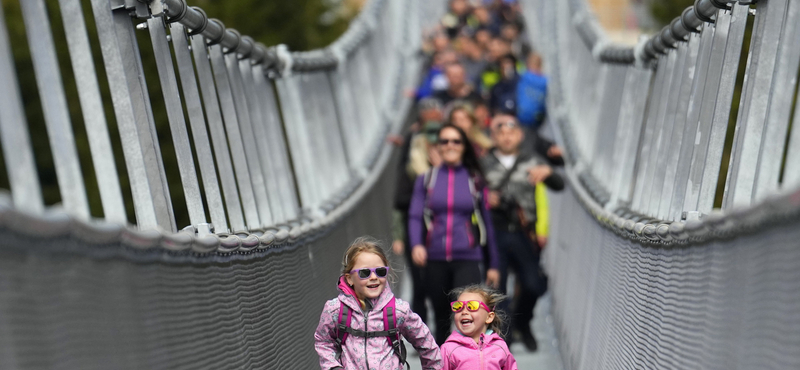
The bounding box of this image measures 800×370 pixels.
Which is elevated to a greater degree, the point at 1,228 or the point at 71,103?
the point at 1,228

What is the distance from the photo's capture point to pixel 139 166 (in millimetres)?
4270

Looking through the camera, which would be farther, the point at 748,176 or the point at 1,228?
the point at 748,176

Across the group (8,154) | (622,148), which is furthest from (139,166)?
(622,148)

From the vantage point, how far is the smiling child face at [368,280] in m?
4.55

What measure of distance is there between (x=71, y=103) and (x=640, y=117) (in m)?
31.2

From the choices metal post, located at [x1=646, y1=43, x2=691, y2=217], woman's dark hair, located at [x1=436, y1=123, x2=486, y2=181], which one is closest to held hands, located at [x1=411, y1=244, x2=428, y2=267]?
woman's dark hair, located at [x1=436, y1=123, x2=486, y2=181]

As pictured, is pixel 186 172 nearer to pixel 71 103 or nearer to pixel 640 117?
pixel 640 117

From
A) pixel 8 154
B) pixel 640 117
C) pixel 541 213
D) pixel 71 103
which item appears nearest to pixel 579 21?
pixel 541 213

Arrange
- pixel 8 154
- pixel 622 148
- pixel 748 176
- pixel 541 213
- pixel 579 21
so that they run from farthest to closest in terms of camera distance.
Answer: pixel 579 21 → pixel 541 213 → pixel 622 148 → pixel 748 176 → pixel 8 154

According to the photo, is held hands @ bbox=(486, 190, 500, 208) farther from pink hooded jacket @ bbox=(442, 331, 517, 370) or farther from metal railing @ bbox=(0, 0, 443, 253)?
pink hooded jacket @ bbox=(442, 331, 517, 370)

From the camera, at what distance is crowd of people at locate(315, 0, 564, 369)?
461 cm

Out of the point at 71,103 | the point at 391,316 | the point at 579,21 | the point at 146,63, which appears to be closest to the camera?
the point at 391,316

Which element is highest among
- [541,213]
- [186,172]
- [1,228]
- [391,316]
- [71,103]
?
[1,228]

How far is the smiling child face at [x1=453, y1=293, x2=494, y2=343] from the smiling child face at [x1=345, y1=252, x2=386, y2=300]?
35 centimetres
